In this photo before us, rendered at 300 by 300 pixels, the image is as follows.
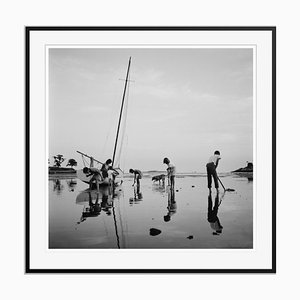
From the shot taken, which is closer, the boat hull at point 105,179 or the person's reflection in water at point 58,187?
the person's reflection in water at point 58,187

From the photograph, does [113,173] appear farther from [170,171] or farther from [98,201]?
[170,171]

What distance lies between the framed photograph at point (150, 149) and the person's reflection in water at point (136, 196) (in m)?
0.01

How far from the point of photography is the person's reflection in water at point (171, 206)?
288 centimetres

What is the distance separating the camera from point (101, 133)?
294cm

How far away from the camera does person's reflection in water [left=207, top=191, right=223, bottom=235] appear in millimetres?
2830

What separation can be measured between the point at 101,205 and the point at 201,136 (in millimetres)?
908

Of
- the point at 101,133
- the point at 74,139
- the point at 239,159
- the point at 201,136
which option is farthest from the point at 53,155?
the point at 239,159

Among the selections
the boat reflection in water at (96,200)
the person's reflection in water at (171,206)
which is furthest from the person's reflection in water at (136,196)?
the person's reflection in water at (171,206)

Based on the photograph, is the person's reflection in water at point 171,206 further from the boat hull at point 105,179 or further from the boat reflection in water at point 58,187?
the boat reflection in water at point 58,187

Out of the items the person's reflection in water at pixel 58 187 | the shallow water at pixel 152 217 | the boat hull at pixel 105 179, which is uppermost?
the boat hull at pixel 105 179

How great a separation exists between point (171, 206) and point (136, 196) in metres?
0.28

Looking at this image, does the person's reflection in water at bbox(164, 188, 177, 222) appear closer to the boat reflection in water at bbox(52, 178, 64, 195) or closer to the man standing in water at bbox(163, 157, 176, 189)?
the man standing in water at bbox(163, 157, 176, 189)

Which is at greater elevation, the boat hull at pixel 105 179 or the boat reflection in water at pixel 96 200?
the boat hull at pixel 105 179
